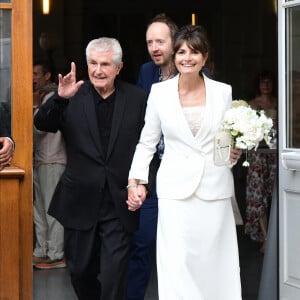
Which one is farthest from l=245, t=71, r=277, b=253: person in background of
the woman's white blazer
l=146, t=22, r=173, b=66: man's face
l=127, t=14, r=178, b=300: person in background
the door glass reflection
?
the woman's white blazer

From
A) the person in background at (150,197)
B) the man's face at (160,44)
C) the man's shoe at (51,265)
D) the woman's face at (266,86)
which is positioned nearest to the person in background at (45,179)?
the man's shoe at (51,265)

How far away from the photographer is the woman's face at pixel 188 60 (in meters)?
5.44

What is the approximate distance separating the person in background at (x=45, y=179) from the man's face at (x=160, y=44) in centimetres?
264

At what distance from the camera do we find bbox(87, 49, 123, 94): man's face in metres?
5.72

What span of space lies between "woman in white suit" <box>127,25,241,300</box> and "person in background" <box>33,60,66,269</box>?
3349mm

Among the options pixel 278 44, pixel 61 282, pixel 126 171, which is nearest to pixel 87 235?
pixel 126 171

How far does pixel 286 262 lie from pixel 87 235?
1.37 metres

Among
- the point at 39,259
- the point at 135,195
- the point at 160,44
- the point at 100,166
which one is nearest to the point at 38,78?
the point at 39,259

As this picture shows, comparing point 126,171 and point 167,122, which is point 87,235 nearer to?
point 126,171

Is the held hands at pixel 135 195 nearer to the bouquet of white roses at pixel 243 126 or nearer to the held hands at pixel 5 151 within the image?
the bouquet of white roses at pixel 243 126

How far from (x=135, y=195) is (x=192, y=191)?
1.17 feet

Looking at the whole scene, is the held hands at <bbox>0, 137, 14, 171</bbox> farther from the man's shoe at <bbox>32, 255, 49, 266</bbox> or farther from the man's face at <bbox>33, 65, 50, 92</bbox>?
the man's shoe at <bbox>32, 255, 49, 266</bbox>

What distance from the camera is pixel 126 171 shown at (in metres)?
5.76

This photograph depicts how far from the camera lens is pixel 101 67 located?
5719 mm
